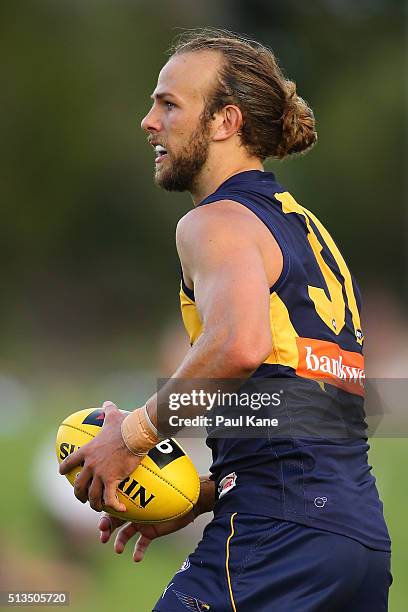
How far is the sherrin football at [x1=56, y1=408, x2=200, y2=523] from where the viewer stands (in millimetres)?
3510

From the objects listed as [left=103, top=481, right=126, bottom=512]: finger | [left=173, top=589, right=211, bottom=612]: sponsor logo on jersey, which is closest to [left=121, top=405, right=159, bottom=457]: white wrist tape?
[left=103, top=481, right=126, bottom=512]: finger

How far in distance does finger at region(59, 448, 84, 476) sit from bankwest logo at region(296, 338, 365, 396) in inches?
28.4

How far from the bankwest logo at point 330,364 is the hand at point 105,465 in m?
0.59

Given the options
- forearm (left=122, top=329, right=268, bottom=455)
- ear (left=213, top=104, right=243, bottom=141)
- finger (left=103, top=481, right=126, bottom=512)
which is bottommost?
finger (left=103, top=481, right=126, bottom=512)

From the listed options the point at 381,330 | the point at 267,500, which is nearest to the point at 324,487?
the point at 267,500

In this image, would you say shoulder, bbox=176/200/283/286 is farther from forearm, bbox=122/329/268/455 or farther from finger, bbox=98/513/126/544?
finger, bbox=98/513/126/544

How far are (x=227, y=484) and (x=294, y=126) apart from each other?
136 centimetres

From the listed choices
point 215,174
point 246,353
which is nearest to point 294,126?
point 215,174

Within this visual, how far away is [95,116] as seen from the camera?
3353cm

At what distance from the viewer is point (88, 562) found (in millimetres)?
7109

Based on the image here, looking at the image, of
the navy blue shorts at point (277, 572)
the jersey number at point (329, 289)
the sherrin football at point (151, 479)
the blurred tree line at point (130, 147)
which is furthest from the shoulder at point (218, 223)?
the blurred tree line at point (130, 147)

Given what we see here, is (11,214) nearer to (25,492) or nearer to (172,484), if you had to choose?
(25,492)

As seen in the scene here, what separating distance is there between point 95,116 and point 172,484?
101 ft

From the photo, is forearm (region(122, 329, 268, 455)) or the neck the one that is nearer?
forearm (region(122, 329, 268, 455))
